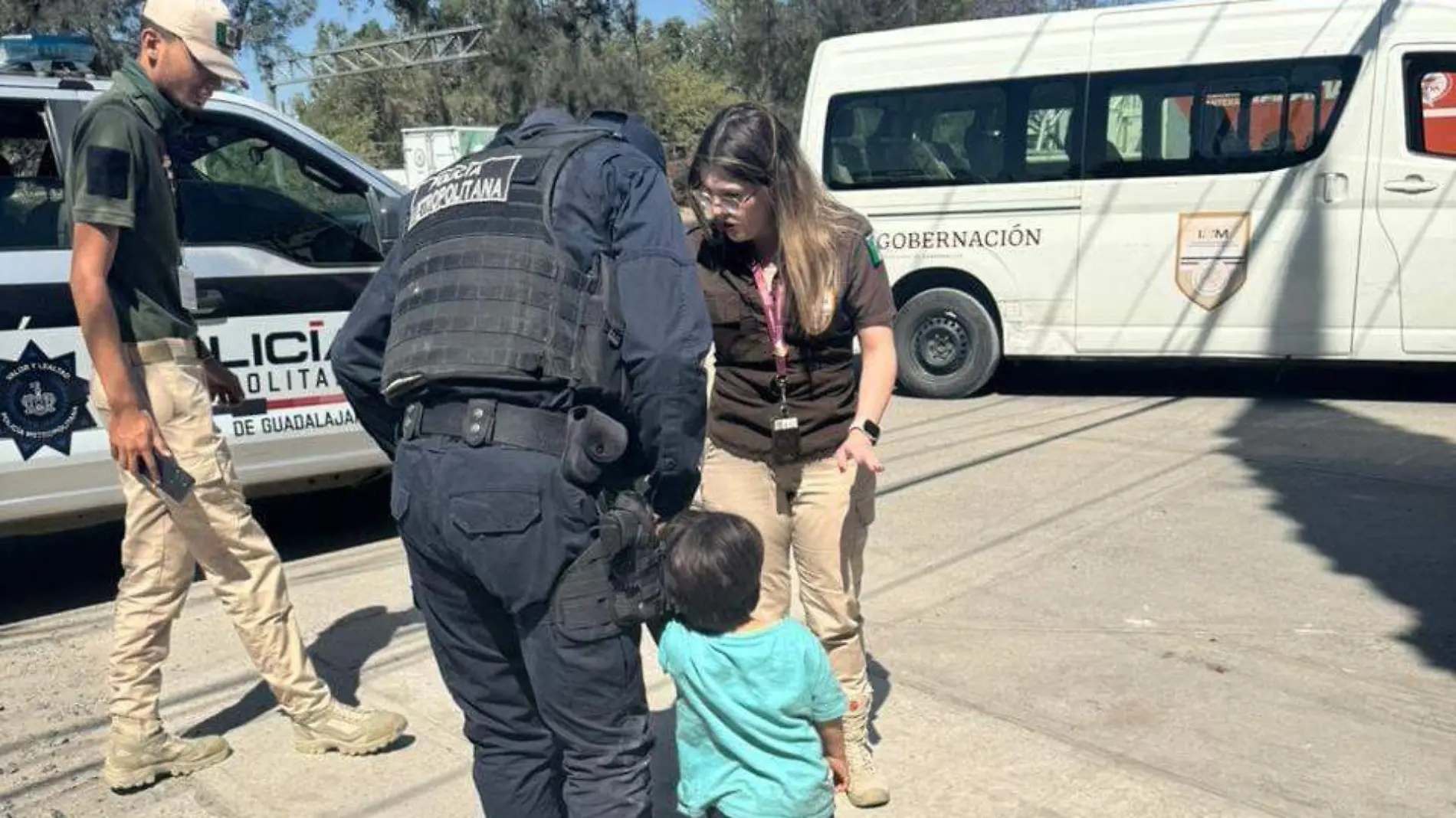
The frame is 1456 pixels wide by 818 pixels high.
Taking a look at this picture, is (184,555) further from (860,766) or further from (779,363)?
(860,766)

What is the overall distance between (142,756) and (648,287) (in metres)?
2.17

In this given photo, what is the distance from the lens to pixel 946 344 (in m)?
9.09

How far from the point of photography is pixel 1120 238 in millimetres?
8383

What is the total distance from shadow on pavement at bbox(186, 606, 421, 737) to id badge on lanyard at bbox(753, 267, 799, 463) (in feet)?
5.78

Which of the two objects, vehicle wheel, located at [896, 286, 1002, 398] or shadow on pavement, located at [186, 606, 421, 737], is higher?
vehicle wheel, located at [896, 286, 1002, 398]

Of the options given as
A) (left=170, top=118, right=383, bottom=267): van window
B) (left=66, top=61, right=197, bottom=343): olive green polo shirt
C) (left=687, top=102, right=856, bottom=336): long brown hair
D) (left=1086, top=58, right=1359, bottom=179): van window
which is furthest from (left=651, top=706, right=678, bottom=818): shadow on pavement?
(left=1086, top=58, right=1359, bottom=179): van window

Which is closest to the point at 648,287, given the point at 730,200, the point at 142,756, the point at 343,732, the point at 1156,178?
the point at 730,200

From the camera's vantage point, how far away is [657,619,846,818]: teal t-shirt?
243 centimetres

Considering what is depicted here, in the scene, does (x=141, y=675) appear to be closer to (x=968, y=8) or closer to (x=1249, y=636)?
(x=1249, y=636)

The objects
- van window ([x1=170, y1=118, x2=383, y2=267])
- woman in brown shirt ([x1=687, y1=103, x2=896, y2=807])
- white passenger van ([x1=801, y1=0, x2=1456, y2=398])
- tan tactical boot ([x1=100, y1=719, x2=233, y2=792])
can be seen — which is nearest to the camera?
woman in brown shirt ([x1=687, y1=103, x2=896, y2=807])

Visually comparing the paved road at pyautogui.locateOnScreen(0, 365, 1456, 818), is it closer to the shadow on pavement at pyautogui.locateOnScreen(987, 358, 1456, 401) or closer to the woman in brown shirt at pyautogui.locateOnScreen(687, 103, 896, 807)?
the woman in brown shirt at pyautogui.locateOnScreen(687, 103, 896, 807)

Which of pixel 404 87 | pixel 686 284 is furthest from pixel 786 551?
pixel 404 87

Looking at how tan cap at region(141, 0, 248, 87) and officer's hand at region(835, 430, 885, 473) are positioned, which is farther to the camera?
tan cap at region(141, 0, 248, 87)

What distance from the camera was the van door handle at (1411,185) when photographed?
7.53 meters
